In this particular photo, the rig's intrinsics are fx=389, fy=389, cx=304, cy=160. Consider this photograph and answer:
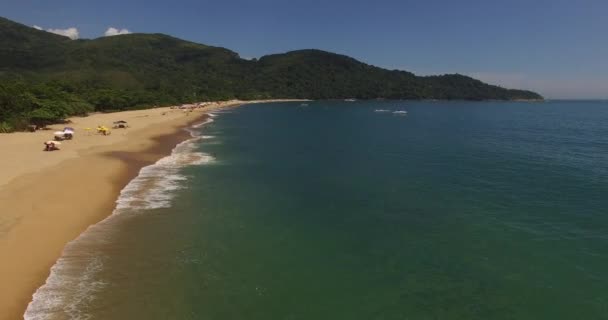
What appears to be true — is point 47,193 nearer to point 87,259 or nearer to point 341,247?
point 87,259

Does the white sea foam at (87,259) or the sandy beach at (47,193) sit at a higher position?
the sandy beach at (47,193)

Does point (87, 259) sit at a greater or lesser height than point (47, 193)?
lesser

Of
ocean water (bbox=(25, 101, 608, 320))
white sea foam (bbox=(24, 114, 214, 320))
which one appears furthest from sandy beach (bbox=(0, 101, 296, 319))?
ocean water (bbox=(25, 101, 608, 320))

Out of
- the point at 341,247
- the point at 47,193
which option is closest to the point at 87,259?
the point at 47,193

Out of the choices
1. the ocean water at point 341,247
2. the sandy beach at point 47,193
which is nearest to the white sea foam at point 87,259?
the ocean water at point 341,247

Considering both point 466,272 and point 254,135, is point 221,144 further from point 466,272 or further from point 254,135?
point 466,272

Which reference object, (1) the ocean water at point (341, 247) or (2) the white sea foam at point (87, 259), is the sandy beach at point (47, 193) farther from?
(1) the ocean water at point (341, 247)
